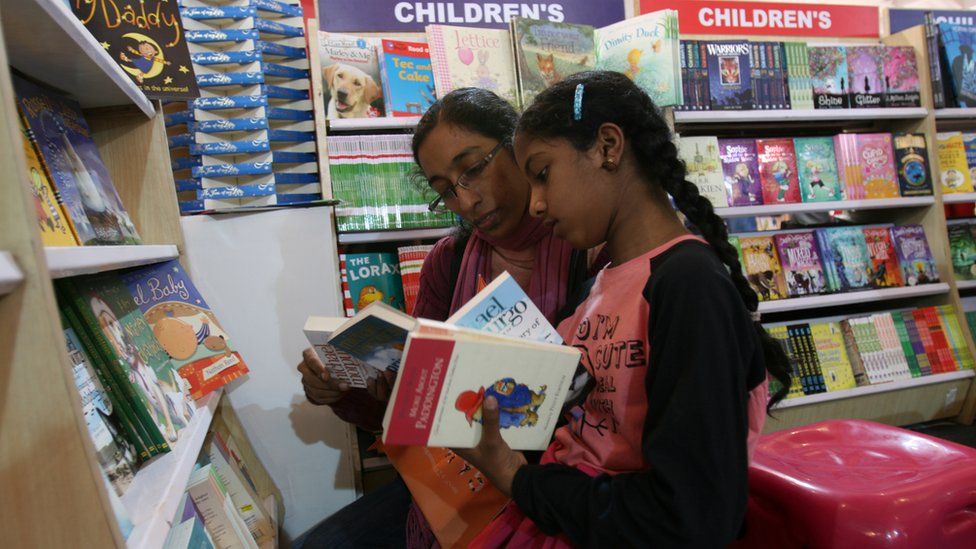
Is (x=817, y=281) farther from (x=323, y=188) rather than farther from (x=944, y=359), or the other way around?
(x=323, y=188)

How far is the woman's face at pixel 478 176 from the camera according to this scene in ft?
4.58

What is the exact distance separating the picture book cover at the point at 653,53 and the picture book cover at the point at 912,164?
145 centimetres

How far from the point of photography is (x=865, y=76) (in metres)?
3.07

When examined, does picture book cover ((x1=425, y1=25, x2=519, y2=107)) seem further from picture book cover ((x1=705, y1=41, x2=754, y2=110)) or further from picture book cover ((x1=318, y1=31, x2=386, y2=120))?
picture book cover ((x1=705, y1=41, x2=754, y2=110))

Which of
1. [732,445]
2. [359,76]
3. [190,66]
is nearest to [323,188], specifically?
[359,76]

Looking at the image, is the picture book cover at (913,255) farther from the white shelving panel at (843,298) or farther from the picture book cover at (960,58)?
the picture book cover at (960,58)

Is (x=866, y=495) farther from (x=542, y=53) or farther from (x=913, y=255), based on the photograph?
(x=913, y=255)

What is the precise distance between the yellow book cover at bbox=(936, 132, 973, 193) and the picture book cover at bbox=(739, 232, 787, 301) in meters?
1.21

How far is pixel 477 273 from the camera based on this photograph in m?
1.53

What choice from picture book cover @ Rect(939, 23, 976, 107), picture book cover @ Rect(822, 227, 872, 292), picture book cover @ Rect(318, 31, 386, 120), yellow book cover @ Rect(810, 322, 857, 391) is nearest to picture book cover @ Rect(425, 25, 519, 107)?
picture book cover @ Rect(318, 31, 386, 120)

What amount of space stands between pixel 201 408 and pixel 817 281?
284cm

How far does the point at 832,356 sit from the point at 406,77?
245 centimetres

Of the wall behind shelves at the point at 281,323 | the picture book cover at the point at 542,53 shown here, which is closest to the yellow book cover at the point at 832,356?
the picture book cover at the point at 542,53

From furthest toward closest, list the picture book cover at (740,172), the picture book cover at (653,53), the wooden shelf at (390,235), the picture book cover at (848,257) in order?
the picture book cover at (848,257) → the picture book cover at (740,172) → the picture book cover at (653,53) → the wooden shelf at (390,235)
